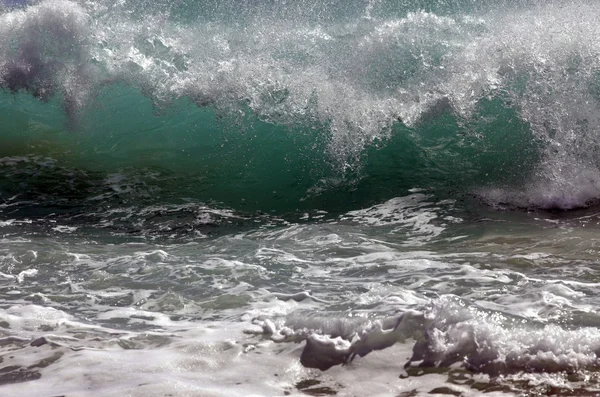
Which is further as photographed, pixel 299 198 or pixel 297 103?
pixel 297 103

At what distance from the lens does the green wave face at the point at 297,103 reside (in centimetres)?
658

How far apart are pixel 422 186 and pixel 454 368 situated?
4145mm

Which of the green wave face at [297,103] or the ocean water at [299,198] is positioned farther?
the green wave face at [297,103]

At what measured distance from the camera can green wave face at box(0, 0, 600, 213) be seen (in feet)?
21.6

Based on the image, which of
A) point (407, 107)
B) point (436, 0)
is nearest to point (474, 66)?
point (407, 107)

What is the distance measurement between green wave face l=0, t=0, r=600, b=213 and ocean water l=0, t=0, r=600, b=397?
3 centimetres

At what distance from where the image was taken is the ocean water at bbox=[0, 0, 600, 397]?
9.13ft

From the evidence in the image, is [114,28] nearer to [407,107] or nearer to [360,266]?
[407,107]

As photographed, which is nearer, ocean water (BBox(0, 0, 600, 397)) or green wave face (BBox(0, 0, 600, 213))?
ocean water (BBox(0, 0, 600, 397))

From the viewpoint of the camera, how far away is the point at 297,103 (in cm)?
771

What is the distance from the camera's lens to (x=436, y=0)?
32.9 feet

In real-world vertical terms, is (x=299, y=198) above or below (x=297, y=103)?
below

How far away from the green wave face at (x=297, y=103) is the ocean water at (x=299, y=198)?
0.10ft

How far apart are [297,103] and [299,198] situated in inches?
61.5
